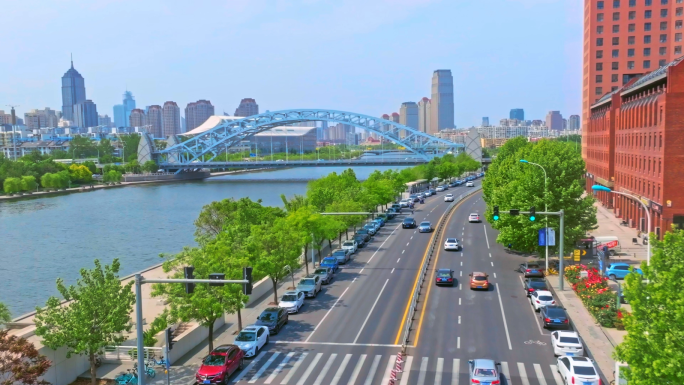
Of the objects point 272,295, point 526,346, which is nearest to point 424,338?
point 526,346

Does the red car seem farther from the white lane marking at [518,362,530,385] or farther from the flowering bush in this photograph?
the flowering bush

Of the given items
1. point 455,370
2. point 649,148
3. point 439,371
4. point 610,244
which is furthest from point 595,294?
point 649,148

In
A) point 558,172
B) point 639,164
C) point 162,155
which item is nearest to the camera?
point 558,172

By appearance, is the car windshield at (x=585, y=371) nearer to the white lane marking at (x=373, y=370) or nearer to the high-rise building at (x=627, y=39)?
the white lane marking at (x=373, y=370)

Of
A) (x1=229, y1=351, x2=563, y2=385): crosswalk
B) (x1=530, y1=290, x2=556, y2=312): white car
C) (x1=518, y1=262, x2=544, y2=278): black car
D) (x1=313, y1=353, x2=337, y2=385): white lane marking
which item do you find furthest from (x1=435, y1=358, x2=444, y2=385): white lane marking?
(x1=518, y1=262, x2=544, y2=278): black car

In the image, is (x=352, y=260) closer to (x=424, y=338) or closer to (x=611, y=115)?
(x=424, y=338)
